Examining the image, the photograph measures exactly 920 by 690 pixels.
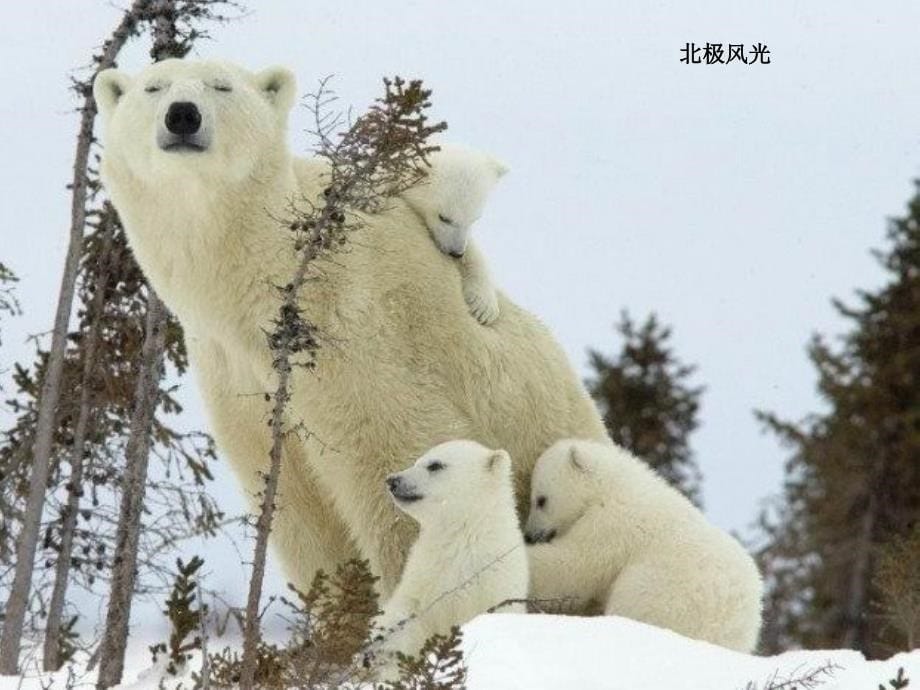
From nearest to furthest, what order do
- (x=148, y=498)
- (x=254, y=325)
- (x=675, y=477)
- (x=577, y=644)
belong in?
1. (x=577, y=644)
2. (x=254, y=325)
3. (x=148, y=498)
4. (x=675, y=477)

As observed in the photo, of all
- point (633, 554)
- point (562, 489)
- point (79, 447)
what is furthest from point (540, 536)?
point (79, 447)

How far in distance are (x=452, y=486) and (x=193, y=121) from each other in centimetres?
207

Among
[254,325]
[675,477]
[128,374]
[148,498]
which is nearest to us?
[254,325]

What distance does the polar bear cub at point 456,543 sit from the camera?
300 inches

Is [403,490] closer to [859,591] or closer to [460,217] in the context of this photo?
[460,217]

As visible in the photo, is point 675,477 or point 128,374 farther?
point 675,477

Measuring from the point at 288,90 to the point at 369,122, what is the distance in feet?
6.41

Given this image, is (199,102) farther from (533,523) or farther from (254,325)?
(533,523)

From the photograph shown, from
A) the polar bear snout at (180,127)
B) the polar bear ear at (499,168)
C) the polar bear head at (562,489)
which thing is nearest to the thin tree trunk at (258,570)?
the polar bear snout at (180,127)

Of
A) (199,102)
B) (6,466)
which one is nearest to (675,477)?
(6,466)

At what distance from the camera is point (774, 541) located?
23641 mm

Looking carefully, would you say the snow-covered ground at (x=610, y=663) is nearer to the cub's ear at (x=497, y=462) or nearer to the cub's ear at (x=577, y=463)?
the cub's ear at (x=497, y=462)

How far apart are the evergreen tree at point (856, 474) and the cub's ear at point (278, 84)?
14976mm

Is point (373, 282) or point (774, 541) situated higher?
point (774, 541)
